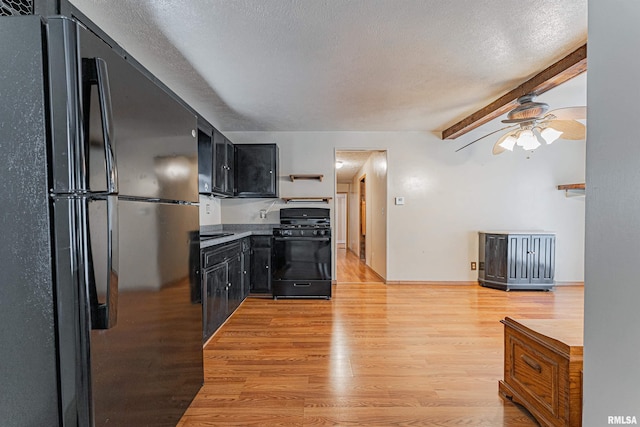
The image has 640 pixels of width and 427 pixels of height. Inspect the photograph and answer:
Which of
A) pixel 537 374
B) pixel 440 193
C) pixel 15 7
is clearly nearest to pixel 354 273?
pixel 440 193

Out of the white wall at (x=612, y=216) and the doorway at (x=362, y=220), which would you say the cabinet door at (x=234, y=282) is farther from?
the doorway at (x=362, y=220)

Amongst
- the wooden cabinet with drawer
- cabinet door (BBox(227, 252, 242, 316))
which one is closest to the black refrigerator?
the wooden cabinet with drawer

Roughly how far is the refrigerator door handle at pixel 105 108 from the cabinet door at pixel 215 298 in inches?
64.9

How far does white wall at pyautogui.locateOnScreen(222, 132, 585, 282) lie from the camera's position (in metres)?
4.52

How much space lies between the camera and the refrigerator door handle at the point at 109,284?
0.97 metres

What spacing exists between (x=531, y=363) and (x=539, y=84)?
2380 mm

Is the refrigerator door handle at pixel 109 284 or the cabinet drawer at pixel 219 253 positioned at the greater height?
the refrigerator door handle at pixel 109 284

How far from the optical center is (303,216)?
4332mm

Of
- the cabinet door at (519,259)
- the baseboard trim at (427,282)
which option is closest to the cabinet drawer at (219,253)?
the baseboard trim at (427,282)

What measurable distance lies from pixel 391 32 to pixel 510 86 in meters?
1.72

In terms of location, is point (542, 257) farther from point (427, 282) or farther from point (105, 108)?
point (105, 108)

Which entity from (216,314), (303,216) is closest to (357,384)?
(216,314)

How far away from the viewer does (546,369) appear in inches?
58.4

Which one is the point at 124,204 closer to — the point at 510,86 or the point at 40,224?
the point at 40,224
